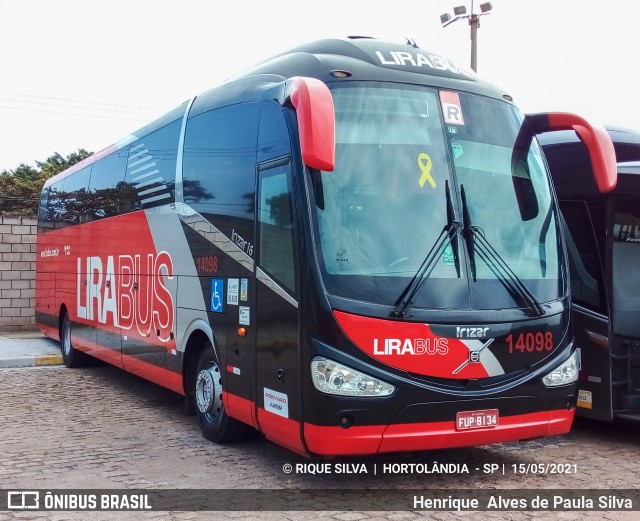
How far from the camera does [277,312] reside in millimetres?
6164

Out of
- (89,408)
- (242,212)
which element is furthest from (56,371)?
(242,212)

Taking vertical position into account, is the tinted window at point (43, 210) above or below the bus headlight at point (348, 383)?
above

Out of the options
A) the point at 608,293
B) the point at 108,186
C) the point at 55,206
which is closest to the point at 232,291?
the point at 608,293

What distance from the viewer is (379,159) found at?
19.6 feet

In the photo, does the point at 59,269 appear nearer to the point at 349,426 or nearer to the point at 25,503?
the point at 25,503

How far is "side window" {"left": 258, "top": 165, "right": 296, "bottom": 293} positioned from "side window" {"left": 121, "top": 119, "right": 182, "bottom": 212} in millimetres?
2519

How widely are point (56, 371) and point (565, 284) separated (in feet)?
31.3

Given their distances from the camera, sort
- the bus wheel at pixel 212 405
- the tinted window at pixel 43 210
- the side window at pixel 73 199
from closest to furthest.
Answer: the bus wheel at pixel 212 405, the side window at pixel 73 199, the tinted window at pixel 43 210

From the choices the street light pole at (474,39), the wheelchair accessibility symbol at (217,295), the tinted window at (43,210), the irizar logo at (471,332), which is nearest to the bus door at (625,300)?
the irizar logo at (471,332)

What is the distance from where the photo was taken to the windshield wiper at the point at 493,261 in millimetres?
6008

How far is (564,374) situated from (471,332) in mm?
1041

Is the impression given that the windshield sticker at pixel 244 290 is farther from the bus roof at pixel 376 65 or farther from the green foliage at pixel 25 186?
the green foliage at pixel 25 186

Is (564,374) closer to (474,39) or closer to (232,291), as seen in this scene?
(232,291)

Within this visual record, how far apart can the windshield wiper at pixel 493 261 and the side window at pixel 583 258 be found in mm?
1987
